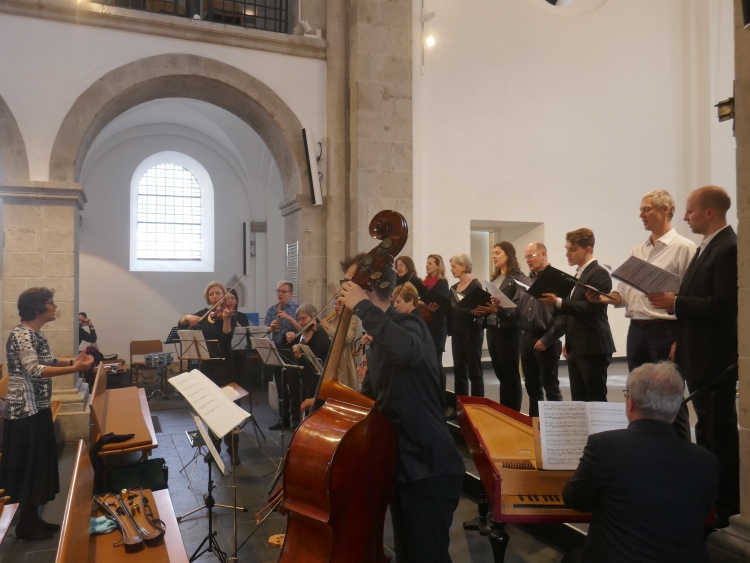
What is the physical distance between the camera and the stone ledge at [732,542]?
→ 2367 millimetres

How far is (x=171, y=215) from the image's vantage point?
12.8 m

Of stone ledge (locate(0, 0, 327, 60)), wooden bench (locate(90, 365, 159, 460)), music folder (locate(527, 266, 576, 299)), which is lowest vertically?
wooden bench (locate(90, 365, 159, 460))

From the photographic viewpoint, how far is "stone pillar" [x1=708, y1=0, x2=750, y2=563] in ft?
7.95

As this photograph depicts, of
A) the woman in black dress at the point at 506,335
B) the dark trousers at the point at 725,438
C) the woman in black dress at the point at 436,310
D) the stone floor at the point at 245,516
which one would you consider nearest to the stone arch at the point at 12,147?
the stone floor at the point at 245,516

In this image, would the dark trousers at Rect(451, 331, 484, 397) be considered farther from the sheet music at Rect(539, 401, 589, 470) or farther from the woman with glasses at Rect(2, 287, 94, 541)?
the woman with glasses at Rect(2, 287, 94, 541)

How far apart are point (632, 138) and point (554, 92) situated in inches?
61.2

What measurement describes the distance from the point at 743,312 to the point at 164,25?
22.5 feet

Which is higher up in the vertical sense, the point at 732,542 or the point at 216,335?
Answer: the point at 216,335

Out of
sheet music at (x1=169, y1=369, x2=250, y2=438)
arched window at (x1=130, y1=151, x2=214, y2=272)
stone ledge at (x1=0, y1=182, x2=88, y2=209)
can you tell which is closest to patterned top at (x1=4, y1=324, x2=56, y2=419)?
sheet music at (x1=169, y1=369, x2=250, y2=438)

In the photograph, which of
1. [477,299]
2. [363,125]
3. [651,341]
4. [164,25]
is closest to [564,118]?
[363,125]

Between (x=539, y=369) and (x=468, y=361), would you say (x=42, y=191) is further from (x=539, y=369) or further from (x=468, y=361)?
(x=539, y=369)

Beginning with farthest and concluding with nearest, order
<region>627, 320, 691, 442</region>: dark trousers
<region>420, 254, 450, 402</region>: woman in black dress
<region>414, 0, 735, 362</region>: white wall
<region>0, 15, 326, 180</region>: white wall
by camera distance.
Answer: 1. <region>414, 0, 735, 362</region>: white wall
2. <region>0, 15, 326, 180</region>: white wall
3. <region>420, 254, 450, 402</region>: woman in black dress
4. <region>627, 320, 691, 442</region>: dark trousers

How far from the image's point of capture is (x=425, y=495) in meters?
2.27

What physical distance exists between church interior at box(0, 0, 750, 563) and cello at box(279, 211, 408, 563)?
165cm
